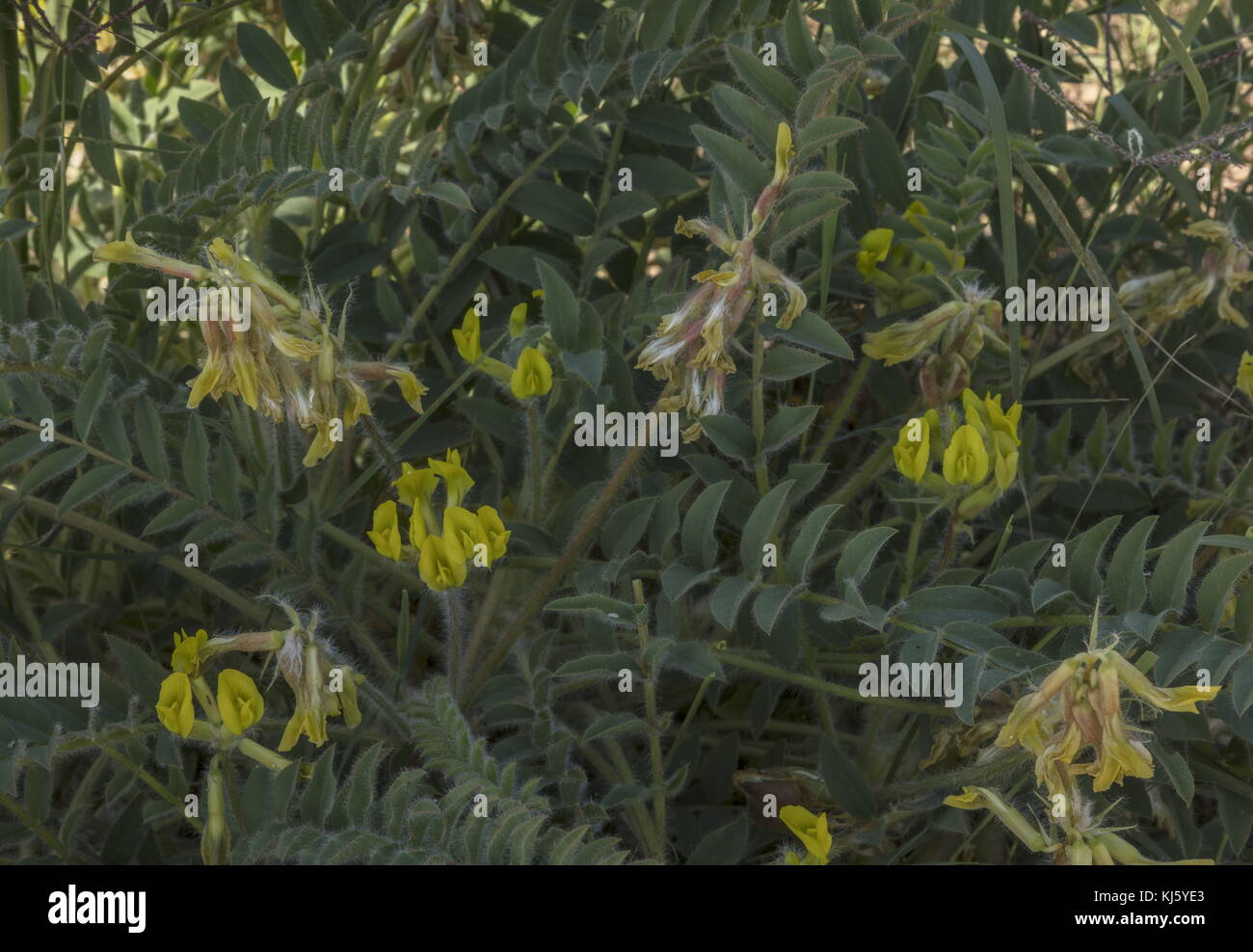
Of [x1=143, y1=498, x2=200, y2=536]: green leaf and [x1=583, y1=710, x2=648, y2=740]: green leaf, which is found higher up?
[x1=143, y1=498, x2=200, y2=536]: green leaf

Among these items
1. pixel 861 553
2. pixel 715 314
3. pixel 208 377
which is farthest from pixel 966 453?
pixel 208 377

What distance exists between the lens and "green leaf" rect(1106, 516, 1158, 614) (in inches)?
37.4

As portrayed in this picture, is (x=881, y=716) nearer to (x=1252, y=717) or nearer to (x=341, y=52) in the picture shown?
(x=1252, y=717)

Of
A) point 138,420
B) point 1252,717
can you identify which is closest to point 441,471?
point 138,420

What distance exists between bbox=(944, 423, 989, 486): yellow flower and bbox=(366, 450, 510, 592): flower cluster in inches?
12.8

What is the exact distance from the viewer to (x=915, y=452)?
1028 mm

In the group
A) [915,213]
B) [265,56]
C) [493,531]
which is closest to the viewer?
[493,531]

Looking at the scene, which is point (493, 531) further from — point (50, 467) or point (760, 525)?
point (50, 467)

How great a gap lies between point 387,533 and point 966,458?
0.43 m

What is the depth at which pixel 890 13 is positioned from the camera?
3.35 ft

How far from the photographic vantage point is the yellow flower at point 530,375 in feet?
3.46

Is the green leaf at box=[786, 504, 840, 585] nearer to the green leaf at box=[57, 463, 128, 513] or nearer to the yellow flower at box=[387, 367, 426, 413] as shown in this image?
the yellow flower at box=[387, 367, 426, 413]

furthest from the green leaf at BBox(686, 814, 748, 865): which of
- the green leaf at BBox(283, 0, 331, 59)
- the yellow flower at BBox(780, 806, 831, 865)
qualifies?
the green leaf at BBox(283, 0, 331, 59)
